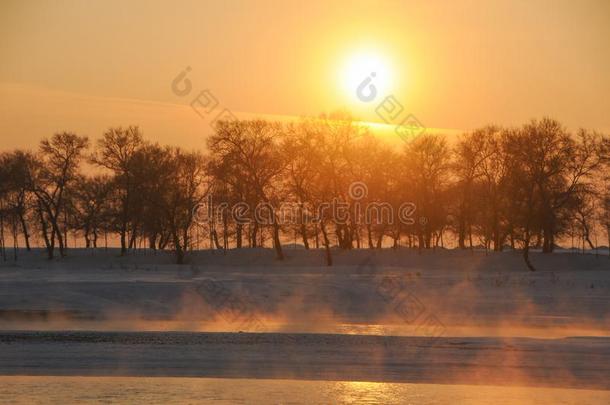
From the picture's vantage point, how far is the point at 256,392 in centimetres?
1647

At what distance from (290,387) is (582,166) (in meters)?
59.0

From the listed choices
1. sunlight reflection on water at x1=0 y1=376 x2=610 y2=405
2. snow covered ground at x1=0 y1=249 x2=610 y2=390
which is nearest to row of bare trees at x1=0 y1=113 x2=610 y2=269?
snow covered ground at x1=0 y1=249 x2=610 y2=390

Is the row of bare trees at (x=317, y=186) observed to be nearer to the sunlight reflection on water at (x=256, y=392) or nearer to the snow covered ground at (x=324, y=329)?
the snow covered ground at (x=324, y=329)

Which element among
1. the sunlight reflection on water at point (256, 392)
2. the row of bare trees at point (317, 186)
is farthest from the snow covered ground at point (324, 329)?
the row of bare trees at point (317, 186)

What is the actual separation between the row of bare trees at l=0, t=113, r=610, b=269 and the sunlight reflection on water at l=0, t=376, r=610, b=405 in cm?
5044

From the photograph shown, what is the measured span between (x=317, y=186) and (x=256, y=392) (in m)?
56.0

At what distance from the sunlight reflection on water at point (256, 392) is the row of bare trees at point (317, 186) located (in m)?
50.4

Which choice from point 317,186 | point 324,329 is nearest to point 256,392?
point 324,329

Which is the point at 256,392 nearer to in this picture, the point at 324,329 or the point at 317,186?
the point at 324,329

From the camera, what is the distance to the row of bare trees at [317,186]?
232 ft

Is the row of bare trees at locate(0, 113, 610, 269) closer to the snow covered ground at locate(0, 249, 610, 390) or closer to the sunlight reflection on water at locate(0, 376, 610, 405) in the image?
the snow covered ground at locate(0, 249, 610, 390)

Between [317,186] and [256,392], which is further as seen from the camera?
[317,186]

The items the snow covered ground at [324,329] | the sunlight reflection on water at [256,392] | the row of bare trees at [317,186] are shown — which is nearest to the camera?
the sunlight reflection on water at [256,392]

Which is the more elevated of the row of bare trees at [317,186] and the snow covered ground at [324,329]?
the row of bare trees at [317,186]
